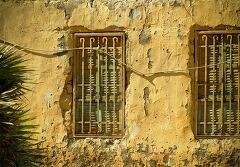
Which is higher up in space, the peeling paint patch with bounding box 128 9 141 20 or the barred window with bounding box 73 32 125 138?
the peeling paint patch with bounding box 128 9 141 20

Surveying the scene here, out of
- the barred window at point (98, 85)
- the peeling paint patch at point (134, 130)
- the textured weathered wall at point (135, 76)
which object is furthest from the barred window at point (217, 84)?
the barred window at point (98, 85)

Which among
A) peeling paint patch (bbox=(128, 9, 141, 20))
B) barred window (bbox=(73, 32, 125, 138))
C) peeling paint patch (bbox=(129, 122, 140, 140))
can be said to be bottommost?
peeling paint patch (bbox=(129, 122, 140, 140))

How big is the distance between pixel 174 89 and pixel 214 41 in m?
0.81

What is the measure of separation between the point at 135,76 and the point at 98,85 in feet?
1.68

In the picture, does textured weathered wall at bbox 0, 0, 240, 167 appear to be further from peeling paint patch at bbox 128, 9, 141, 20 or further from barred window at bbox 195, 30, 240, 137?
barred window at bbox 195, 30, 240, 137

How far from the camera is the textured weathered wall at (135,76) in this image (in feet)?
26.4

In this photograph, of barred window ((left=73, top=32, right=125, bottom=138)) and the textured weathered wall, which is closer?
the textured weathered wall

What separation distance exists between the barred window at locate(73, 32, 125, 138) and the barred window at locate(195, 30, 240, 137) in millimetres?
Answer: 1029

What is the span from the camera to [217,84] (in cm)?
812

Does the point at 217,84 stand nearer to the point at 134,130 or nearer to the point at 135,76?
the point at 135,76

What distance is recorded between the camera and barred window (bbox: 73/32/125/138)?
827cm

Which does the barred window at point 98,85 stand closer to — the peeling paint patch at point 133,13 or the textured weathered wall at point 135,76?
the textured weathered wall at point 135,76

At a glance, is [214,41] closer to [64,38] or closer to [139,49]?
[139,49]

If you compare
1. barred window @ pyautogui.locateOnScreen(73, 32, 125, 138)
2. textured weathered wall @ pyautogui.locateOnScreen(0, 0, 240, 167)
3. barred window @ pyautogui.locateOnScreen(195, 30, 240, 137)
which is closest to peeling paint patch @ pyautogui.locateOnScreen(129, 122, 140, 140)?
textured weathered wall @ pyautogui.locateOnScreen(0, 0, 240, 167)
